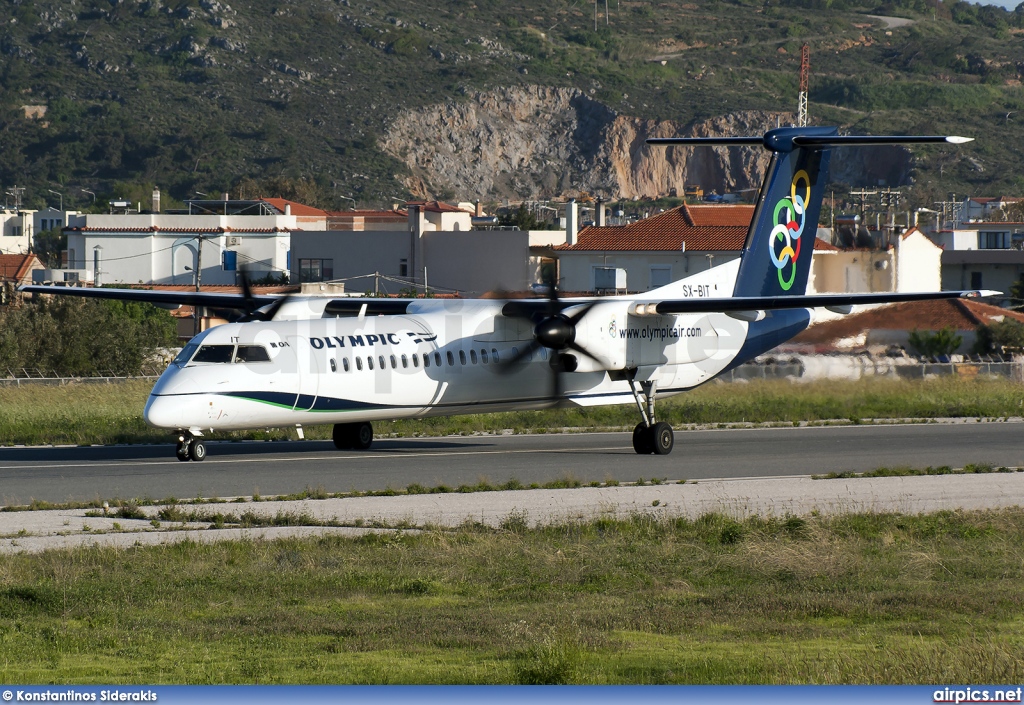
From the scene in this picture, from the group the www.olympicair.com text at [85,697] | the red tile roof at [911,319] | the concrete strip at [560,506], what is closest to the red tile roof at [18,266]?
the red tile roof at [911,319]

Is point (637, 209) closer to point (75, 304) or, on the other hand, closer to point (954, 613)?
point (75, 304)

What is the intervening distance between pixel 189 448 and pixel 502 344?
21.4 feet

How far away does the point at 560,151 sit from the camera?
582 feet

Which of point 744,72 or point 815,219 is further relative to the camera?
point 744,72

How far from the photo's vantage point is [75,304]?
151ft

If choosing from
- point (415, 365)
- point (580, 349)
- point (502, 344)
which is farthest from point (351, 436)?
point (580, 349)

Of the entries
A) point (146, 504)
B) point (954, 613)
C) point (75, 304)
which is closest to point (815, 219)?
point (146, 504)

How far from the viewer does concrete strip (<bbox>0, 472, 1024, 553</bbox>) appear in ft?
56.2

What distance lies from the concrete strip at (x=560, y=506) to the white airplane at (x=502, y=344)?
3.82m

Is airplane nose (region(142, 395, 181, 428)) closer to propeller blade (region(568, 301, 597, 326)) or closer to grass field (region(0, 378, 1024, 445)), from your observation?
grass field (region(0, 378, 1024, 445))

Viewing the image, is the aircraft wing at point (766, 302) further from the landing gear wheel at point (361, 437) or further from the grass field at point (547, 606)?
the grass field at point (547, 606)

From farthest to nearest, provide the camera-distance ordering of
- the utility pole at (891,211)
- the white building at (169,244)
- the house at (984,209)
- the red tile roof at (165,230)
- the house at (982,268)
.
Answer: the house at (984,209), the red tile roof at (165,230), the white building at (169,244), the house at (982,268), the utility pole at (891,211)

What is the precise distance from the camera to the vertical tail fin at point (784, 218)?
99.8 ft

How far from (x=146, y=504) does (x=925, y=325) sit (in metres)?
40.8
